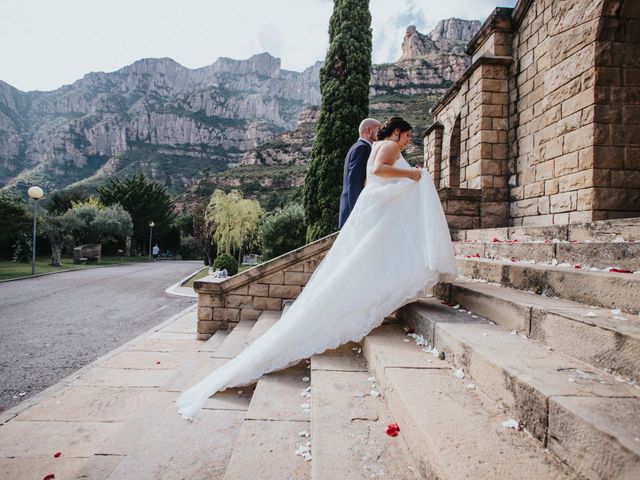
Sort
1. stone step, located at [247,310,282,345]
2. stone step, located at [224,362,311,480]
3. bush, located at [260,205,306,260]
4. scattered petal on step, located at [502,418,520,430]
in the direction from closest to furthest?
Answer: 1. scattered petal on step, located at [502,418,520,430]
2. stone step, located at [224,362,311,480]
3. stone step, located at [247,310,282,345]
4. bush, located at [260,205,306,260]

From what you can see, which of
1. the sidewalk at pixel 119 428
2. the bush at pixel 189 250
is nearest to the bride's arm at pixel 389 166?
the sidewalk at pixel 119 428

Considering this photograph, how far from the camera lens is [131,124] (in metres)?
99.0

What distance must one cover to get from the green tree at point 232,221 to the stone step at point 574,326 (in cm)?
2520

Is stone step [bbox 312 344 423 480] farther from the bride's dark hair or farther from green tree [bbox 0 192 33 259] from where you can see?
green tree [bbox 0 192 33 259]

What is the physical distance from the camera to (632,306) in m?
1.82

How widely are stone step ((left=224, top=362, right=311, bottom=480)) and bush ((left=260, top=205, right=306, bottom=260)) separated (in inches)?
561

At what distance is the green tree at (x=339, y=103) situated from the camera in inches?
521

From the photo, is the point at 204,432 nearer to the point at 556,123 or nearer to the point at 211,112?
the point at 556,123

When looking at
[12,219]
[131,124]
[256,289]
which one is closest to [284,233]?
[256,289]

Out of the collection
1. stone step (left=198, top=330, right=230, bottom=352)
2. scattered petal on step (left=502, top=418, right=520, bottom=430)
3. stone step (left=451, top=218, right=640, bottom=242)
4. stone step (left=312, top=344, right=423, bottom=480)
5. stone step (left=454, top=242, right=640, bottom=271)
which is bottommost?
stone step (left=198, top=330, right=230, bottom=352)

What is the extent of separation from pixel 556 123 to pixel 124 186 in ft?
139

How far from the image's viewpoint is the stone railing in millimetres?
5164

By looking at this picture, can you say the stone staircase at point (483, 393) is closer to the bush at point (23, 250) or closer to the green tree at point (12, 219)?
the green tree at point (12, 219)

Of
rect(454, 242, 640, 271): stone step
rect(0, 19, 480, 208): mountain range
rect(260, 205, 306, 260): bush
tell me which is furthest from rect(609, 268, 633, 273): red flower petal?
rect(0, 19, 480, 208): mountain range
